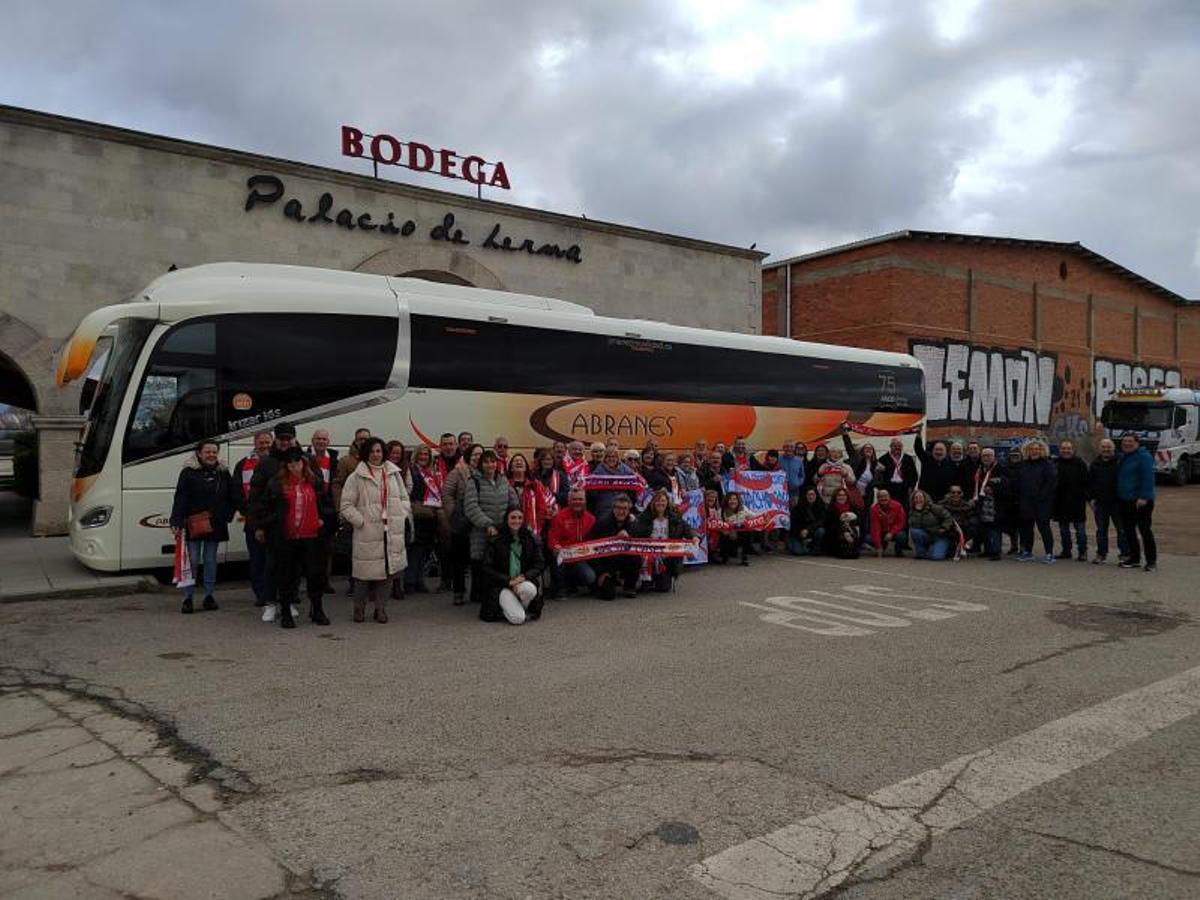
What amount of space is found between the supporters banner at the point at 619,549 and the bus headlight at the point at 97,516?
16.5 feet

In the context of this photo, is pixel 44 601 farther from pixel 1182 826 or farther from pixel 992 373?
pixel 992 373

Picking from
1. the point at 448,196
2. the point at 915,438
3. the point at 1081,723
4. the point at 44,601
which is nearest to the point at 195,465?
the point at 44,601

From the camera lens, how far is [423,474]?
9.46m

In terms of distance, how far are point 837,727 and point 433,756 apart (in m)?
2.38

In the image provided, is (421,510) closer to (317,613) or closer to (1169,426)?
(317,613)

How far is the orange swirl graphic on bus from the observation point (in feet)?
39.9

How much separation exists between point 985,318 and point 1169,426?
7511 mm

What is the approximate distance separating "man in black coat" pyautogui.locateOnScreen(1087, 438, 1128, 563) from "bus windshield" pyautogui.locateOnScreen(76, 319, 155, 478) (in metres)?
12.7

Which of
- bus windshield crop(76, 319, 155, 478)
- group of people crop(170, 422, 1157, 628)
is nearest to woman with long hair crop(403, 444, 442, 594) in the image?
group of people crop(170, 422, 1157, 628)

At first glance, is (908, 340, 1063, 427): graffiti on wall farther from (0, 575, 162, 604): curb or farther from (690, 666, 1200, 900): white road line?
(0, 575, 162, 604): curb

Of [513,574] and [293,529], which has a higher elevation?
[293,529]

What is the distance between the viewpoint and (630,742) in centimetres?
464

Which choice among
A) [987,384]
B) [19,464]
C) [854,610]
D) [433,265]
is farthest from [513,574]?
[987,384]

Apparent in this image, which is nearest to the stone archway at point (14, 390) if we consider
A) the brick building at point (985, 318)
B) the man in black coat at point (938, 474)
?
the man in black coat at point (938, 474)
